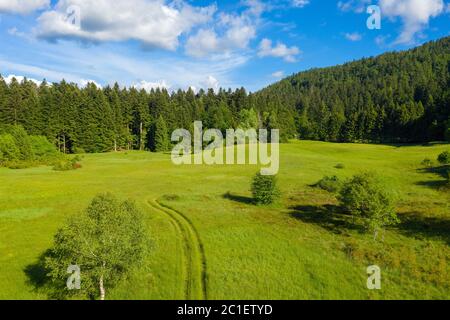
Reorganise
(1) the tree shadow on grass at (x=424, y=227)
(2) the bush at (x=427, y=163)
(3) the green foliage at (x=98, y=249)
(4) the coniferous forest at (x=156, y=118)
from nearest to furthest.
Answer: (3) the green foliage at (x=98, y=249), (1) the tree shadow on grass at (x=424, y=227), (2) the bush at (x=427, y=163), (4) the coniferous forest at (x=156, y=118)

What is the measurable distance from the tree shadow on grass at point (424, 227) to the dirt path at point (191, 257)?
22.3 m

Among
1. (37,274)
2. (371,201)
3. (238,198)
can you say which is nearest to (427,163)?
(371,201)

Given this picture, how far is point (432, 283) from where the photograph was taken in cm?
2433

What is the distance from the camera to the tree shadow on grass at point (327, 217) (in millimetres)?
36750

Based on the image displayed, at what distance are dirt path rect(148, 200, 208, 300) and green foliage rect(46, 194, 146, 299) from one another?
4.63 meters

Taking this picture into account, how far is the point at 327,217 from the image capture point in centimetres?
4031

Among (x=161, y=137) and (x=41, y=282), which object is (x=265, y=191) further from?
(x=161, y=137)

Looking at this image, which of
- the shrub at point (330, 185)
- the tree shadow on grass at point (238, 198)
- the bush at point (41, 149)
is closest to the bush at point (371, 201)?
the shrub at point (330, 185)

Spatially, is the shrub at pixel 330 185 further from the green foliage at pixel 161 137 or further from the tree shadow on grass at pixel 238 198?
the green foliage at pixel 161 137

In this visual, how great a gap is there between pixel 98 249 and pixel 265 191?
27.6m

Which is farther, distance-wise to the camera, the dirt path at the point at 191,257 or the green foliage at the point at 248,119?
the green foliage at the point at 248,119

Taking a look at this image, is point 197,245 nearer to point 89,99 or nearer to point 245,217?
point 245,217
